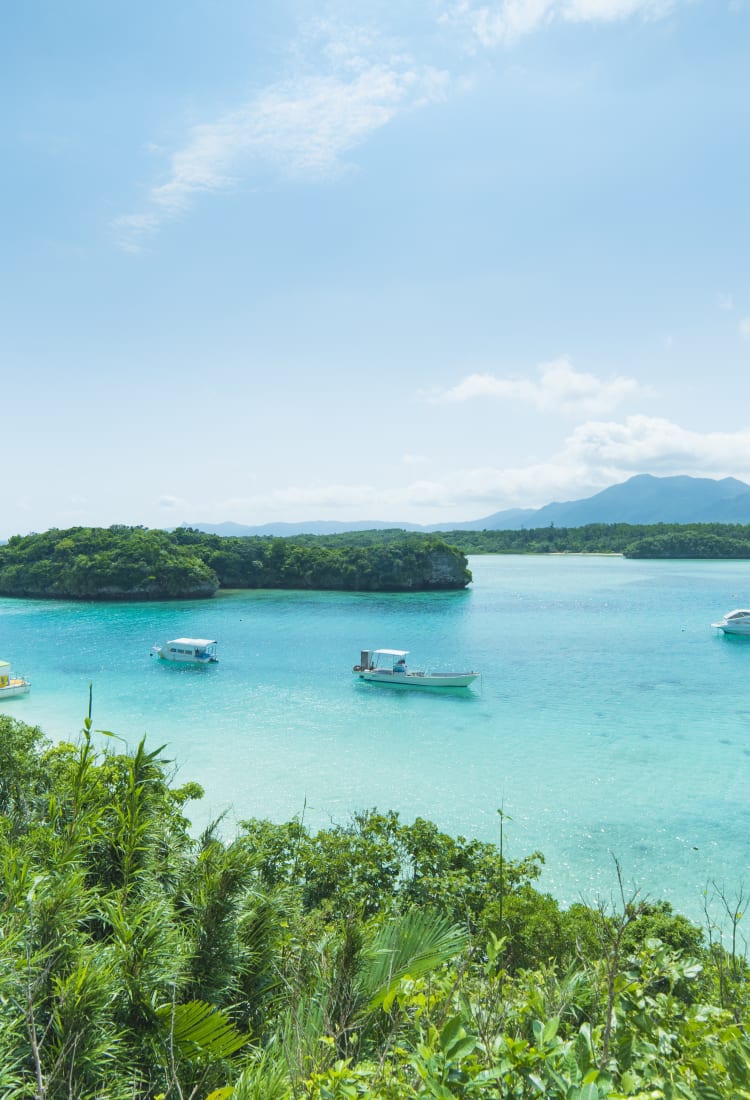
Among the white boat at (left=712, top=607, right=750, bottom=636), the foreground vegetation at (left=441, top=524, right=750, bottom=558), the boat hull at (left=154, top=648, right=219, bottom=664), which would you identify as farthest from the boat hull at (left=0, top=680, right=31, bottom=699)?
the foreground vegetation at (left=441, top=524, right=750, bottom=558)

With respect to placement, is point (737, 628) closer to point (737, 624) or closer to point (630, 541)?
point (737, 624)

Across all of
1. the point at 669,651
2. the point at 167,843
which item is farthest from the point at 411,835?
the point at 669,651

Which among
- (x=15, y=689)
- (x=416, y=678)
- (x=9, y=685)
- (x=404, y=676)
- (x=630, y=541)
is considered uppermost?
(x=630, y=541)

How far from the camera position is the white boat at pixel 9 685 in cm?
2938

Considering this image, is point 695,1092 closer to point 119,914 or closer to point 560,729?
point 119,914

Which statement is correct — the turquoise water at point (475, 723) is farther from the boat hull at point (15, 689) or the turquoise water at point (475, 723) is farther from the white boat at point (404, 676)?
the boat hull at point (15, 689)

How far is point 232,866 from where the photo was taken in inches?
208

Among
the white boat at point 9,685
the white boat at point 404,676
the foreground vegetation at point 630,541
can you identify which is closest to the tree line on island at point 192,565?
the white boat at point 9,685

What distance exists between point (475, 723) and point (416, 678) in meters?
6.49

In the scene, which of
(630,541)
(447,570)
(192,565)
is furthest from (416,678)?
(630,541)

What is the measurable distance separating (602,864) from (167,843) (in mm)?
11990

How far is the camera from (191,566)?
71.3 m

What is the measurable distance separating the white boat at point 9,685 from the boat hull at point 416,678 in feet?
57.0

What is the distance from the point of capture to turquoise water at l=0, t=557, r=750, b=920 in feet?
54.0
